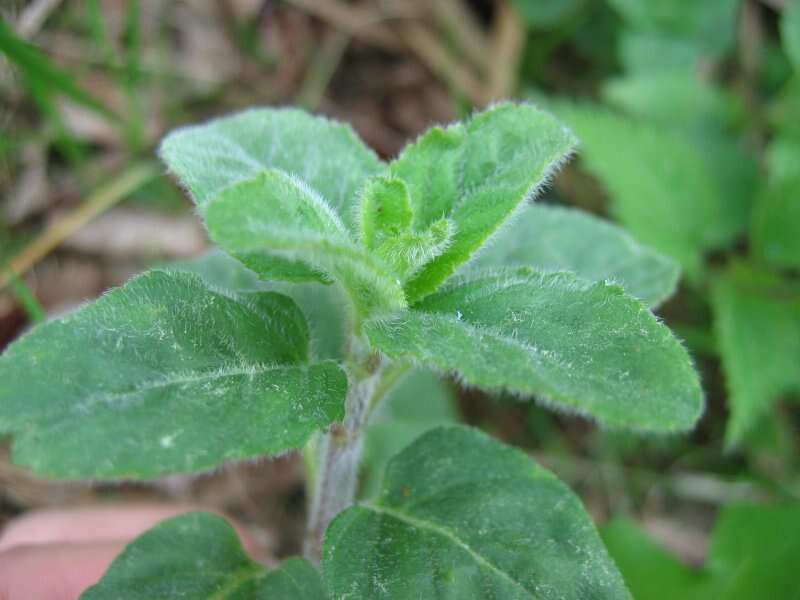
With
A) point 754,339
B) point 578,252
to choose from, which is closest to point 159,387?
point 578,252

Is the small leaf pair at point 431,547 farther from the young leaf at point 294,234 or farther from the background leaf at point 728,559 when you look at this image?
the background leaf at point 728,559

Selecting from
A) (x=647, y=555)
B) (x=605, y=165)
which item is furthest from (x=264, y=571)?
(x=605, y=165)

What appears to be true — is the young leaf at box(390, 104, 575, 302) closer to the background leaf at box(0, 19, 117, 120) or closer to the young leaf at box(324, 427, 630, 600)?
the young leaf at box(324, 427, 630, 600)

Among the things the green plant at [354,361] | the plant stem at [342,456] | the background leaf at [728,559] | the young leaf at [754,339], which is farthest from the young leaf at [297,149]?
the young leaf at [754,339]

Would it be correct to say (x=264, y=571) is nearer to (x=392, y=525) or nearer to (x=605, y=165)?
(x=392, y=525)

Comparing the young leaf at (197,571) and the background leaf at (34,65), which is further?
the background leaf at (34,65)

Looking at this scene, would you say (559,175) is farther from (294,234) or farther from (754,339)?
(294,234)

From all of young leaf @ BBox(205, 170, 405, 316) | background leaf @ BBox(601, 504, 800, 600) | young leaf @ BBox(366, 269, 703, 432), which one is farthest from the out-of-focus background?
young leaf @ BBox(205, 170, 405, 316)
